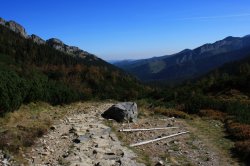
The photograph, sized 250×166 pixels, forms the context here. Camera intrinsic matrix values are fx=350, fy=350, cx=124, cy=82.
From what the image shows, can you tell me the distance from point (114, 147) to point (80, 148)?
5.35 feet

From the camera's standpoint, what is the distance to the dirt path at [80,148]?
1401 centimetres

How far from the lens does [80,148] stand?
52.2 ft

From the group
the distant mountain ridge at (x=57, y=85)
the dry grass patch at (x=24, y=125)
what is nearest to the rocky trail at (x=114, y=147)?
the dry grass patch at (x=24, y=125)

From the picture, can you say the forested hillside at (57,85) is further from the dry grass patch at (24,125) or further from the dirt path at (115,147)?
the dirt path at (115,147)

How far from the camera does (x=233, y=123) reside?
25.2 meters

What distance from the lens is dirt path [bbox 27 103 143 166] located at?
46.0 ft

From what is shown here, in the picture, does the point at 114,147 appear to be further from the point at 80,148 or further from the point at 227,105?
the point at 227,105

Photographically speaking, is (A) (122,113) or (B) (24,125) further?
(A) (122,113)

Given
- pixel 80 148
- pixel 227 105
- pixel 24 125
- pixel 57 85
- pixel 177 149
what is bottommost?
pixel 177 149

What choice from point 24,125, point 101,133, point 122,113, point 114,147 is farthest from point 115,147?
point 122,113

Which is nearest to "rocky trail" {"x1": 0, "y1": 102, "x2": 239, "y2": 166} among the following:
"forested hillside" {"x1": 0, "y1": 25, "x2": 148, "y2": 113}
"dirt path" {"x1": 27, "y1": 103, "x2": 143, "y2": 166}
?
"dirt path" {"x1": 27, "y1": 103, "x2": 143, "y2": 166}

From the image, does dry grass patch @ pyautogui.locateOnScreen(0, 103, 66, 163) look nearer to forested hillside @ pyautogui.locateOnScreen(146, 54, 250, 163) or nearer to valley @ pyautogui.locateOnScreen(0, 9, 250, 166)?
valley @ pyautogui.locateOnScreen(0, 9, 250, 166)

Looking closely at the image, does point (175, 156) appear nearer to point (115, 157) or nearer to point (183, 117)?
point (115, 157)

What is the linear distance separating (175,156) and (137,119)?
10196 millimetres
